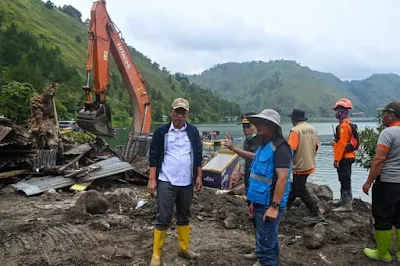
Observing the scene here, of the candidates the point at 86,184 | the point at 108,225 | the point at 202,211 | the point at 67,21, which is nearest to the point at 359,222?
the point at 202,211

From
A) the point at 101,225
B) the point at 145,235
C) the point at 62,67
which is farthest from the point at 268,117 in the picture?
the point at 62,67

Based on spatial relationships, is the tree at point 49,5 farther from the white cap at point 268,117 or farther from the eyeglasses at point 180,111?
the white cap at point 268,117

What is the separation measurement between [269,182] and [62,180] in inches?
263

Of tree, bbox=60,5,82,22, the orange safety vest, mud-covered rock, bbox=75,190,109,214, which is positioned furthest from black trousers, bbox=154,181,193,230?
tree, bbox=60,5,82,22

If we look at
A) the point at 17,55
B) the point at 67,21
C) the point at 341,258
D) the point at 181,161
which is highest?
the point at 67,21

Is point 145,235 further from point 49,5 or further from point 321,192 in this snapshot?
point 49,5

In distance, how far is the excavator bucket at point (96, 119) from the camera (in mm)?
9992

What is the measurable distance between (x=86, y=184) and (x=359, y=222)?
241 inches

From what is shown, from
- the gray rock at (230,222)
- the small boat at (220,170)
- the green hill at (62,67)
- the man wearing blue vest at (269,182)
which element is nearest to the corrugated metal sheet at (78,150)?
the small boat at (220,170)

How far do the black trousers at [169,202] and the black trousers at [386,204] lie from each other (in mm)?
2273

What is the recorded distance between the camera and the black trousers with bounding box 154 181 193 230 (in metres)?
4.17

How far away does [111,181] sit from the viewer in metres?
9.77

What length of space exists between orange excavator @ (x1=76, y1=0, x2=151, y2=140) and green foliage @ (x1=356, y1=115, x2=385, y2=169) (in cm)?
655

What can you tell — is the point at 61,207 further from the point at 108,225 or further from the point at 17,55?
the point at 17,55
